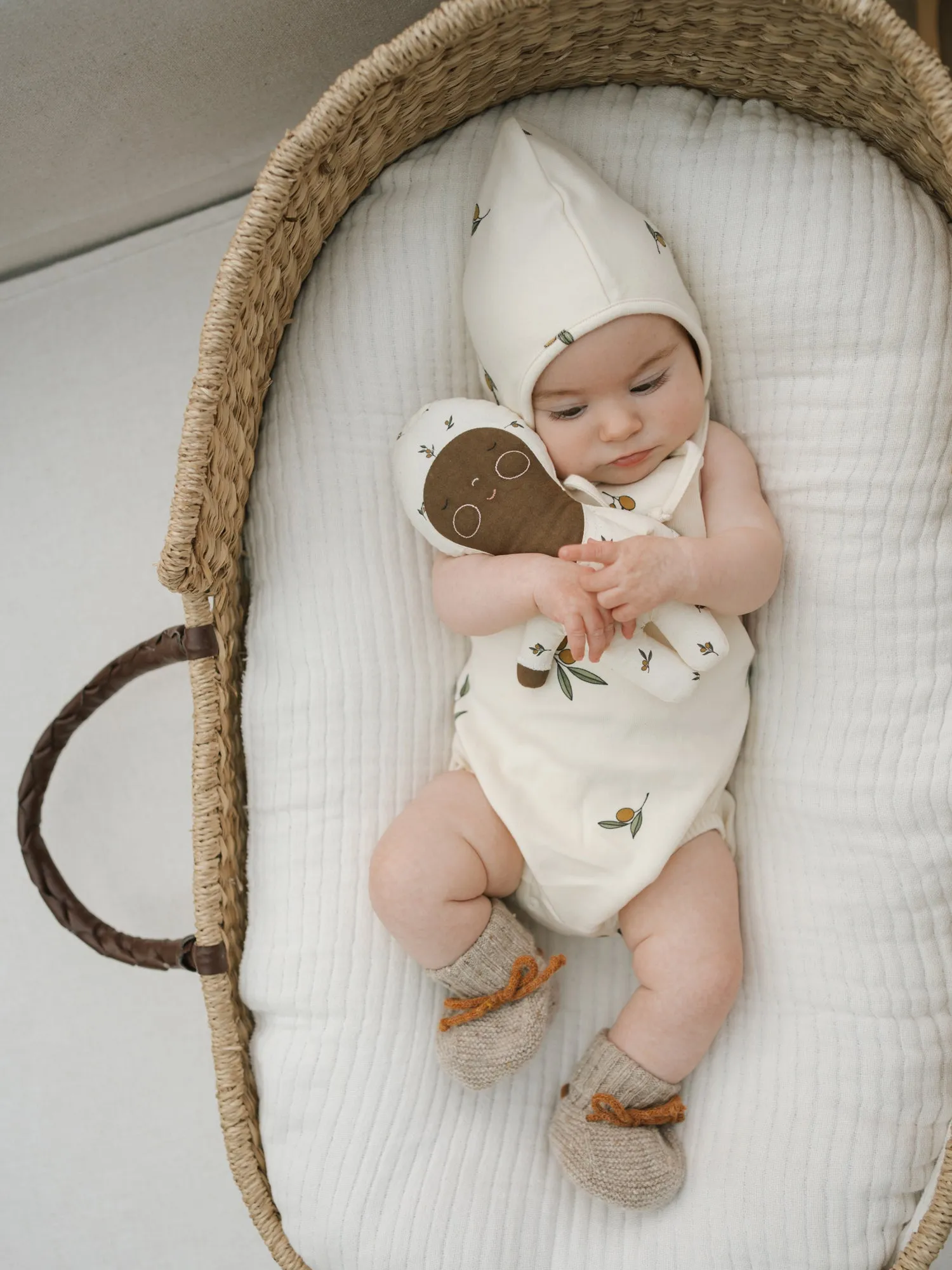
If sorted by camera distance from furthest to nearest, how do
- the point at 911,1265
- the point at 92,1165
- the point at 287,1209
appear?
1. the point at 92,1165
2. the point at 287,1209
3. the point at 911,1265

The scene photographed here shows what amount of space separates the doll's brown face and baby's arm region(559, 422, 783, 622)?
67 millimetres

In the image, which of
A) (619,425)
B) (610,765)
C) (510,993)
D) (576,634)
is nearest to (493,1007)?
(510,993)

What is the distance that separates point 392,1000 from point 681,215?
0.95 meters

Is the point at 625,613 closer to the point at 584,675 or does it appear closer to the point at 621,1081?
the point at 584,675

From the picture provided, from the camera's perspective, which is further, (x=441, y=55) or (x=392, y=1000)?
A: (x=392, y=1000)

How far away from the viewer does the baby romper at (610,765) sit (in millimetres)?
1068

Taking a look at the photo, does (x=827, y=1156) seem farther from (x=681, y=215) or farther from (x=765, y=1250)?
(x=681, y=215)

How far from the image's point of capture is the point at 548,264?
39.6 inches

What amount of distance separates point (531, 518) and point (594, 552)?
0.34 ft

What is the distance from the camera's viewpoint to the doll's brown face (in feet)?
3.43

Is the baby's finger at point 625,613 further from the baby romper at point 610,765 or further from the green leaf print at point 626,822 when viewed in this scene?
the green leaf print at point 626,822

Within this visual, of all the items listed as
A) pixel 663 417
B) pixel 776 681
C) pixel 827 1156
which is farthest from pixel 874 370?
pixel 827 1156

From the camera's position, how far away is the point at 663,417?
104 cm

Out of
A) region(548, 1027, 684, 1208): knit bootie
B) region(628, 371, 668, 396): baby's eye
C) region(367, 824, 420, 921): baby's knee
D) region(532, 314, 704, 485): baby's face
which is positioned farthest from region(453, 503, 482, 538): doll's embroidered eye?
region(548, 1027, 684, 1208): knit bootie
